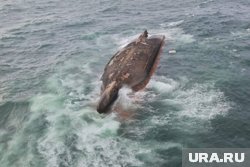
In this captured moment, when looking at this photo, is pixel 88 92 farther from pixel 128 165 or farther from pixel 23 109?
pixel 128 165

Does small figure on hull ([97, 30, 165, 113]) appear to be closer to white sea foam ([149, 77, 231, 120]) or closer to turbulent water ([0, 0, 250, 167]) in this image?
turbulent water ([0, 0, 250, 167])

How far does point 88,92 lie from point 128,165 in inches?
612

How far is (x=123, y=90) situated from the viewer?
43.5m

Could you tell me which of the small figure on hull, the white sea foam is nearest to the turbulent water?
the white sea foam

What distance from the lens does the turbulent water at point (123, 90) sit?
Answer: 35031 millimetres

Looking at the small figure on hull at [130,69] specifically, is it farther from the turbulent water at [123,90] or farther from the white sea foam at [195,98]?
the white sea foam at [195,98]

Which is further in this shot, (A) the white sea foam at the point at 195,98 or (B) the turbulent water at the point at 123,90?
(A) the white sea foam at the point at 195,98

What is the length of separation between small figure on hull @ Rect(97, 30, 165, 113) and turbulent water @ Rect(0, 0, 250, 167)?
124 cm

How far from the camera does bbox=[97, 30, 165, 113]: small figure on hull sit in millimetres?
41344

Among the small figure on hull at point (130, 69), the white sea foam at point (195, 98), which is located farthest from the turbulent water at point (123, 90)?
the small figure on hull at point (130, 69)

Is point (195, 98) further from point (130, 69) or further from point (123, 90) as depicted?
point (130, 69)

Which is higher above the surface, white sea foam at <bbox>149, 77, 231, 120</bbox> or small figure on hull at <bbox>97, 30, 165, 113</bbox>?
small figure on hull at <bbox>97, 30, 165, 113</bbox>

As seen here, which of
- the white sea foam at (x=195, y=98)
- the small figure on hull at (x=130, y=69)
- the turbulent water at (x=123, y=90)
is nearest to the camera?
the turbulent water at (x=123, y=90)

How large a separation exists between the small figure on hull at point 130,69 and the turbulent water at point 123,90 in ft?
4.08
